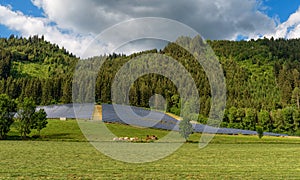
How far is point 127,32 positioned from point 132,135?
204ft

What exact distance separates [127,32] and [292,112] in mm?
139138

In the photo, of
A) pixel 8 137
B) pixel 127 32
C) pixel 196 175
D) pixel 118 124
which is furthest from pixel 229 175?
pixel 118 124

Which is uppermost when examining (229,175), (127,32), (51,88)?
(51,88)

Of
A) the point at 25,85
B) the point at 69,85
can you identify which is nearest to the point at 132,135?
the point at 69,85

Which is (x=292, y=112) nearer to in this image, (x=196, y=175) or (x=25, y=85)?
(x=196, y=175)

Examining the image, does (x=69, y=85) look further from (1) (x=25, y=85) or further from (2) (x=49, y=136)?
(2) (x=49, y=136)

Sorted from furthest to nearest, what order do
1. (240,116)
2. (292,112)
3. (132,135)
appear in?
1. (240,116)
2. (292,112)
3. (132,135)

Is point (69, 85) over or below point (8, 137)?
over

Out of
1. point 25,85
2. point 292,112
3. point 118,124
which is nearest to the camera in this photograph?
point 118,124

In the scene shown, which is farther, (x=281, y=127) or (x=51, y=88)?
(x=51, y=88)

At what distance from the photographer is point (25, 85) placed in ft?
656

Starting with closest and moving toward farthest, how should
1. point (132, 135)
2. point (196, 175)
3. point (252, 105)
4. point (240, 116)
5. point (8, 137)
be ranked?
point (196, 175)
point (8, 137)
point (132, 135)
point (240, 116)
point (252, 105)

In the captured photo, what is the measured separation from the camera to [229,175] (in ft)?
69.9

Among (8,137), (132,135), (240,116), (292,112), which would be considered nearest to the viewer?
(8,137)
